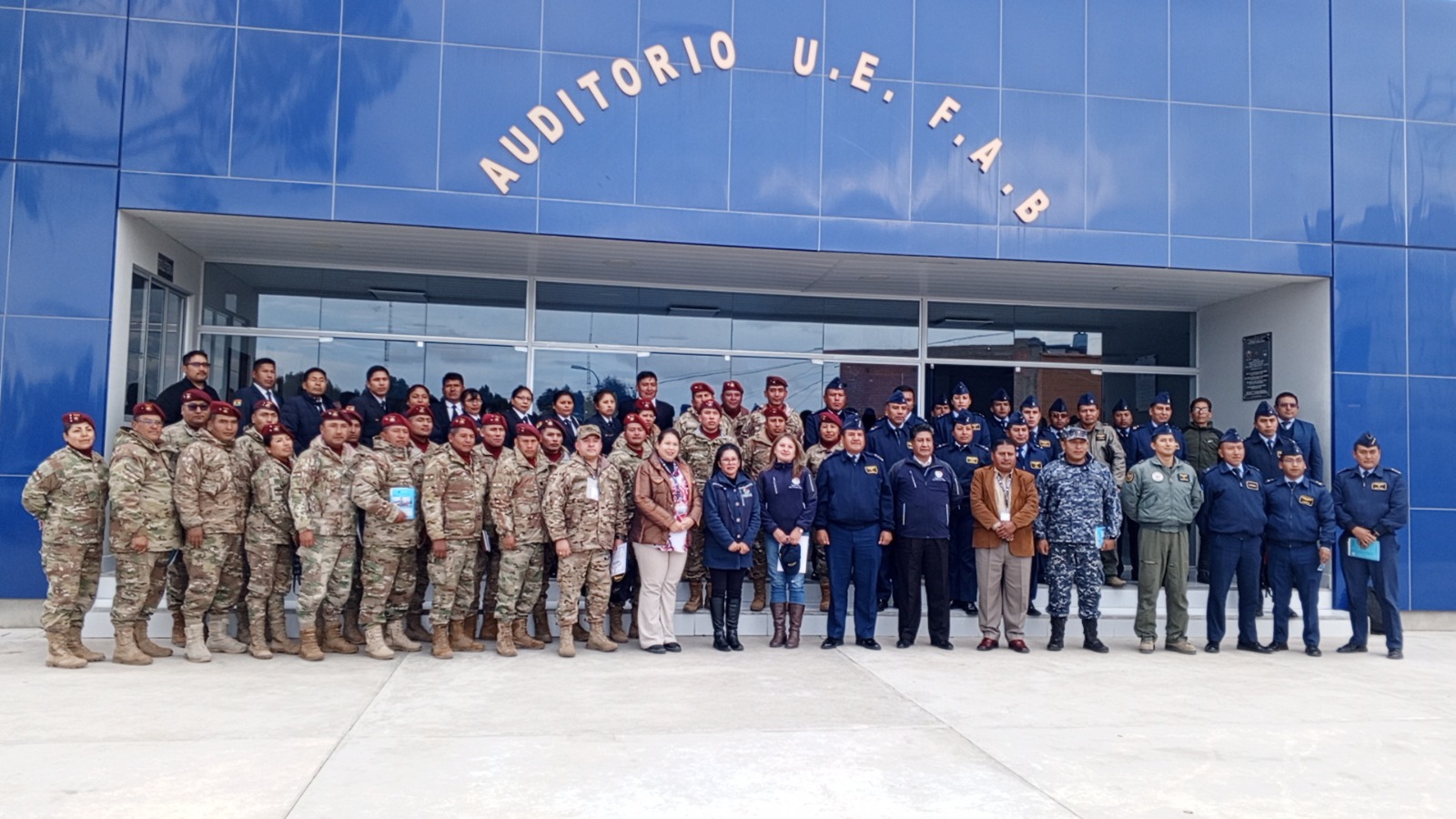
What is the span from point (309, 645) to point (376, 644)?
1.47 ft

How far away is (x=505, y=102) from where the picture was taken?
9211 millimetres

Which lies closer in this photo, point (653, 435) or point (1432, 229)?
point (653, 435)

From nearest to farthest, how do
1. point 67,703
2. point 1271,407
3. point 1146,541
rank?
point 67,703
point 1146,541
point 1271,407

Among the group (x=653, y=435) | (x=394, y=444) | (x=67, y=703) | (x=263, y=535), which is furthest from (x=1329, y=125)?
(x=67, y=703)

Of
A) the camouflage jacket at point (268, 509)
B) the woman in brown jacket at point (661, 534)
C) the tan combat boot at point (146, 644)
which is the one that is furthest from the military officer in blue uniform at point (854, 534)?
the tan combat boot at point (146, 644)

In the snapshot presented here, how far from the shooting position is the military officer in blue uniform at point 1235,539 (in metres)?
8.63

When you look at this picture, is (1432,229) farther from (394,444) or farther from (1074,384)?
(394,444)

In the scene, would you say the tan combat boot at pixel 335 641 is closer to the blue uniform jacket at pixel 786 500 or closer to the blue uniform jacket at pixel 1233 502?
the blue uniform jacket at pixel 786 500

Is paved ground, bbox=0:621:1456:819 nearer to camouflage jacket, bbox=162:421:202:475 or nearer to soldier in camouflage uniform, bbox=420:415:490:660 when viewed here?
soldier in camouflage uniform, bbox=420:415:490:660

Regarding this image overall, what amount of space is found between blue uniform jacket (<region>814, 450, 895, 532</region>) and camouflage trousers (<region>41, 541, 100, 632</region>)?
5315 mm

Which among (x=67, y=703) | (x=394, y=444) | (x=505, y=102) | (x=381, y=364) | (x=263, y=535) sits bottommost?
(x=67, y=703)

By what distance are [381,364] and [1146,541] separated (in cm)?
758

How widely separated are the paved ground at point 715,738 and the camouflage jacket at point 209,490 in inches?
39.2

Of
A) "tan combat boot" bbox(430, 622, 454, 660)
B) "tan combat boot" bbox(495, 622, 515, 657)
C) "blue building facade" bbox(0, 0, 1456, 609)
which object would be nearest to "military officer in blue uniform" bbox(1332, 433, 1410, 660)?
"blue building facade" bbox(0, 0, 1456, 609)
